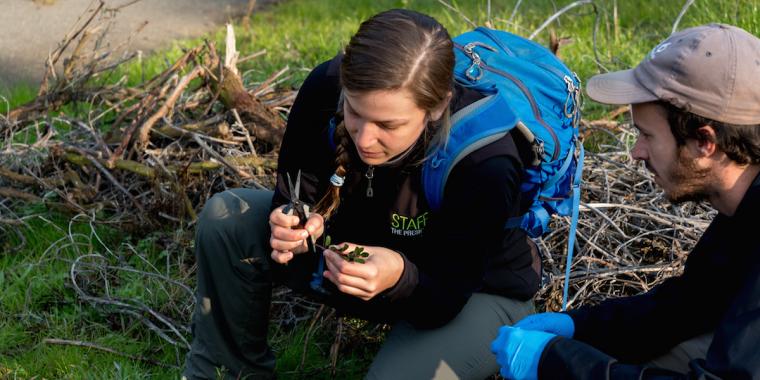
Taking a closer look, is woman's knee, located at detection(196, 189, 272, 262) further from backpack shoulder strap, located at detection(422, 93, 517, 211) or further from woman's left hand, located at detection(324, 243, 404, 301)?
backpack shoulder strap, located at detection(422, 93, 517, 211)

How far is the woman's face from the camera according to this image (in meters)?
2.46

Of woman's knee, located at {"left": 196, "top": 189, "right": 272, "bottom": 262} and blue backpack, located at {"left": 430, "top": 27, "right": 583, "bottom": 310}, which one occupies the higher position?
blue backpack, located at {"left": 430, "top": 27, "right": 583, "bottom": 310}

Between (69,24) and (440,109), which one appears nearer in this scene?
(440,109)

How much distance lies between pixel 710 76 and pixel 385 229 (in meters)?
1.03

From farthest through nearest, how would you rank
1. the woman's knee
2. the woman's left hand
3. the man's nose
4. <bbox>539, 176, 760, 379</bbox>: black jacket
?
the woman's knee < the woman's left hand < the man's nose < <bbox>539, 176, 760, 379</bbox>: black jacket

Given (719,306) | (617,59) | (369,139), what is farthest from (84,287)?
(617,59)

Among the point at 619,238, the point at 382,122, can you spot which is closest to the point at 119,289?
the point at 382,122

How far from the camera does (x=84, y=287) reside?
12.0ft

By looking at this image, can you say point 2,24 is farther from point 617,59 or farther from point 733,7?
point 733,7

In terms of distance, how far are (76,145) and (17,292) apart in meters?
0.88

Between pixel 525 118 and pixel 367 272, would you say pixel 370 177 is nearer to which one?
pixel 367 272

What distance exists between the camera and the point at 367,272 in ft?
7.97

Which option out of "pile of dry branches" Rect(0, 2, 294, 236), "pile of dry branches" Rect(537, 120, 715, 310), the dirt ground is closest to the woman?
"pile of dry branches" Rect(537, 120, 715, 310)

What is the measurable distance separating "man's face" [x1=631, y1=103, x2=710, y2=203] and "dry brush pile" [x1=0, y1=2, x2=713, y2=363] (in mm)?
1115
